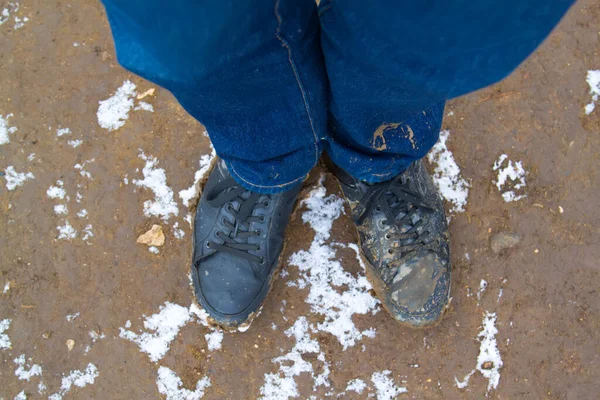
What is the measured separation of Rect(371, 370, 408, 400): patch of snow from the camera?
117 centimetres

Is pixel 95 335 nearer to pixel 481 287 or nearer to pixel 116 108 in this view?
pixel 116 108

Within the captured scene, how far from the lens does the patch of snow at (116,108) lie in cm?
134

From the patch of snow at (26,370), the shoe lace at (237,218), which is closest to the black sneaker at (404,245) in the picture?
the shoe lace at (237,218)

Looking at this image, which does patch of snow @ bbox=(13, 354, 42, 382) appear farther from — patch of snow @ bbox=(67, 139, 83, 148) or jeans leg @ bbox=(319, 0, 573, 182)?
jeans leg @ bbox=(319, 0, 573, 182)

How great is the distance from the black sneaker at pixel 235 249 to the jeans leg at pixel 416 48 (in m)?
0.42

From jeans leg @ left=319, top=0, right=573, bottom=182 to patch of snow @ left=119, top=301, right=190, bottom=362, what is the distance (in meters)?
0.78

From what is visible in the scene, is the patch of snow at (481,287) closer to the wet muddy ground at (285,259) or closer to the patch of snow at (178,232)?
the wet muddy ground at (285,259)

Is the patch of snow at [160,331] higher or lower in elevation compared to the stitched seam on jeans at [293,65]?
lower

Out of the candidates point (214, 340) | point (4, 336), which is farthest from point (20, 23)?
point (214, 340)

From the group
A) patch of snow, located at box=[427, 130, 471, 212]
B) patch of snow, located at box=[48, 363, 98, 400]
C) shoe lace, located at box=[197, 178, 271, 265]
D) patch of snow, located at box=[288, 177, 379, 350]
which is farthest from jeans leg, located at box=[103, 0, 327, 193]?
patch of snow, located at box=[48, 363, 98, 400]

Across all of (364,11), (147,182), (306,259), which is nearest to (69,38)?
(147,182)

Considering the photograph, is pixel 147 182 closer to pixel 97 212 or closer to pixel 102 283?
pixel 97 212

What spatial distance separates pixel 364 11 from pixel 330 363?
963 mm

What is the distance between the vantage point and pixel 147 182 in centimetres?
130
